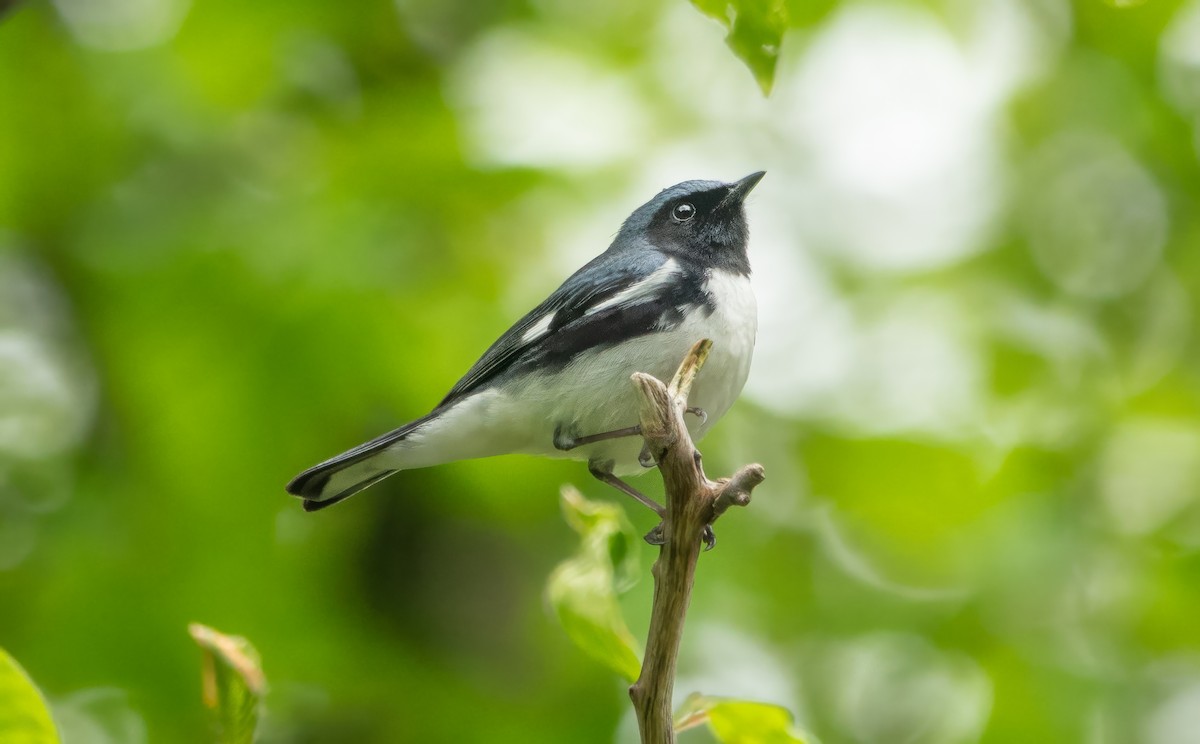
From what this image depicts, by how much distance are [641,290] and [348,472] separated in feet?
3.15

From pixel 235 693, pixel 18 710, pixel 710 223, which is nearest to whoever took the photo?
pixel 18 710

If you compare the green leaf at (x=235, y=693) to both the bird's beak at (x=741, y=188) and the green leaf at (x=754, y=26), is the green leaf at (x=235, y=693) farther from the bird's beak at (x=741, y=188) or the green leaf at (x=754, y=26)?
the bird's beak at (x=741, y=188)

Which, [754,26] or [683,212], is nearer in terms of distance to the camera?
[754,26]

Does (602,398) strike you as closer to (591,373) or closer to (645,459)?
(591,373)

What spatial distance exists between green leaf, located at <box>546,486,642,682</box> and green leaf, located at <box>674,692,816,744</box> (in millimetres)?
167

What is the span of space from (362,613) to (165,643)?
0.76 m

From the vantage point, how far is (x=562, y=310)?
325 cm

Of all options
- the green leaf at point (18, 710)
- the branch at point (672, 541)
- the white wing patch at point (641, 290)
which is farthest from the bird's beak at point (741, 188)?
Result: the green leaf at point (18, 710)

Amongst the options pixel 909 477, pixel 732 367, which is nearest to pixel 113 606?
pixel 732 367

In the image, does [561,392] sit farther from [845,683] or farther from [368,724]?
[845,683]

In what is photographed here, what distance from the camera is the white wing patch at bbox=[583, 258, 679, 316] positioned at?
3.13 meters

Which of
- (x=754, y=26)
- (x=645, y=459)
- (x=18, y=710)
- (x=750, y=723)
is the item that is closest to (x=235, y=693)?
(x=18, y=710)

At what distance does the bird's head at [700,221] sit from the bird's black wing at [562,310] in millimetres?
245

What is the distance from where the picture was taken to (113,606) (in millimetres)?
4277
